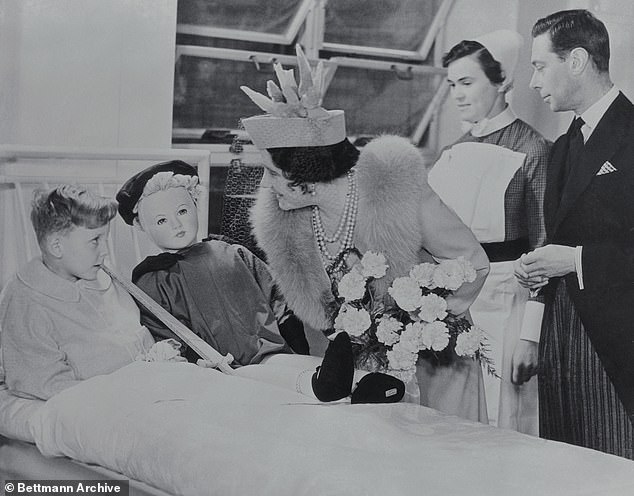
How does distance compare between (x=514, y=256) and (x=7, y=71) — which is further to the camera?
(x=7, y=71)

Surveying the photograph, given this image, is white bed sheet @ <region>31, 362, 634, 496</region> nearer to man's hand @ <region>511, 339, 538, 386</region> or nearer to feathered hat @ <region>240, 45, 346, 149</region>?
man's hand @ <region>511, 339, 538, 386</region>

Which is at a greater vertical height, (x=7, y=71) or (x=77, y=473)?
(x=7, y=71)

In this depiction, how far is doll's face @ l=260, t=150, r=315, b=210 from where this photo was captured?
302 cm

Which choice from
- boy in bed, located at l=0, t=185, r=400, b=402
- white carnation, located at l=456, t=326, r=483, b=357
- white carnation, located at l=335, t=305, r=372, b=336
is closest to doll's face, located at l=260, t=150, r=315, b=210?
white carnation, located at l=335, t=305, r=372, b=336

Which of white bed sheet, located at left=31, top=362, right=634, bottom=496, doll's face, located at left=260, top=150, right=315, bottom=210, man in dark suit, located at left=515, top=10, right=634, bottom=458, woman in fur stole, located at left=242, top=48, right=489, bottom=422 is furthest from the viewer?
doll's face, located at left=260, top=150, right=315, bottom=210

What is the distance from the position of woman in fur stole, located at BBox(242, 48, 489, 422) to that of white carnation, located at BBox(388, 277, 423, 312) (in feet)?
0.22

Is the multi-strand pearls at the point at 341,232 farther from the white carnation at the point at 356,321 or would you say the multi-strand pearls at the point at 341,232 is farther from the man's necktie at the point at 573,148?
the man's necktie at the point at 573,148

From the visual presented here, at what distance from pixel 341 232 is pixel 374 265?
0.16 m

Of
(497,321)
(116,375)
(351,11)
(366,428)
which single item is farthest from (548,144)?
(116,375)

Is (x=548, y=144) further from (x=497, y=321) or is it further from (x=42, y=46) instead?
(x=42, y=46)

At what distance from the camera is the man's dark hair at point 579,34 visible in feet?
8.82

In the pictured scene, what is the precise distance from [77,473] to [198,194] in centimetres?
88

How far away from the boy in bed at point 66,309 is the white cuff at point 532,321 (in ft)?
3.66

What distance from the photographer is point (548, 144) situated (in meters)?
2.79
